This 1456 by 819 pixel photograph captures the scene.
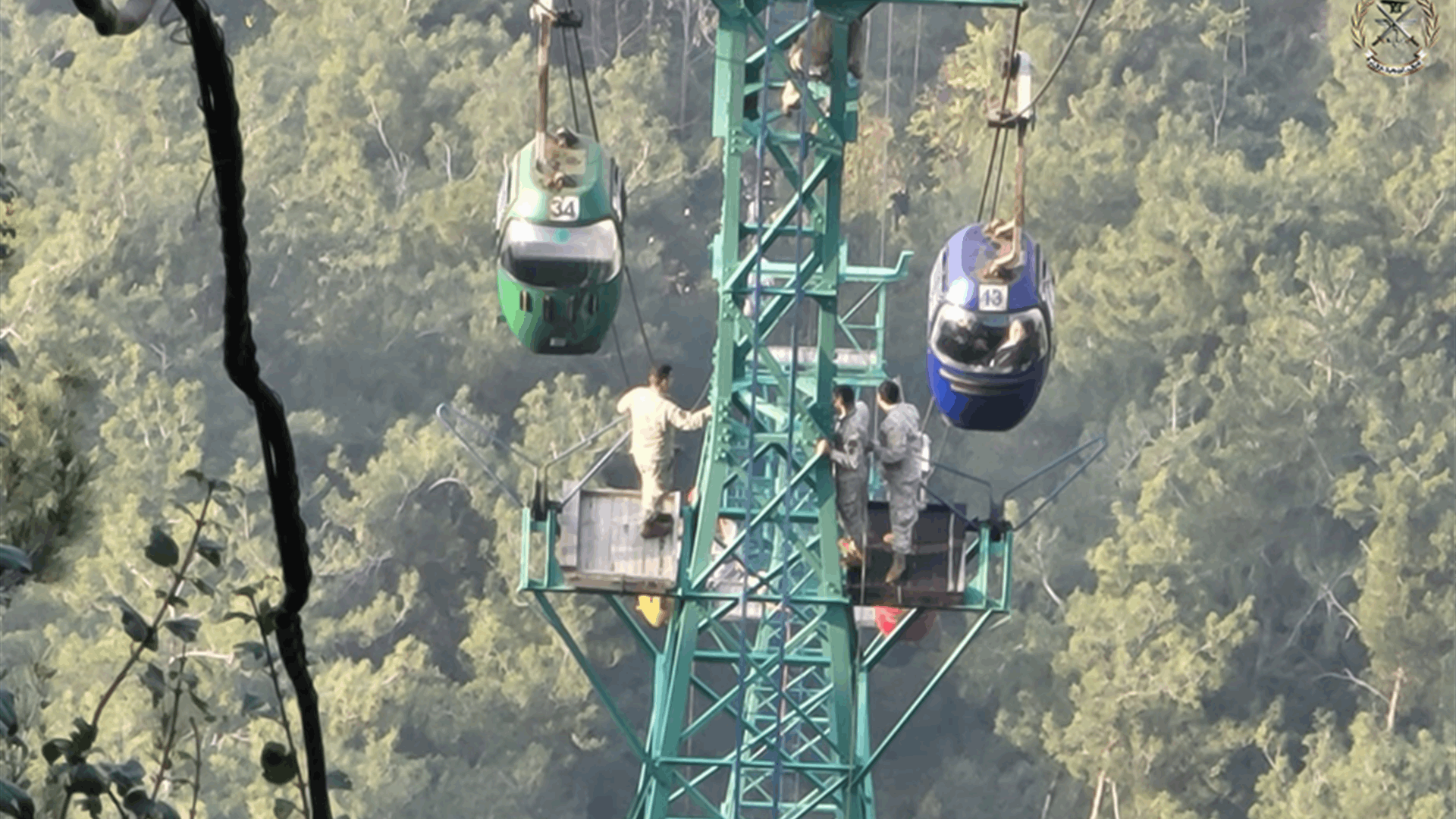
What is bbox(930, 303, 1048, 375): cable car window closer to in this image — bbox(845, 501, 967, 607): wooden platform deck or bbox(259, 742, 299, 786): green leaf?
bbox(845, 501, 967, 607): wooden platform deck

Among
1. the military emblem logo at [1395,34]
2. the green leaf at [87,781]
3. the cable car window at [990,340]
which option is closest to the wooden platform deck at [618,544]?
the cable car window at [990,340]

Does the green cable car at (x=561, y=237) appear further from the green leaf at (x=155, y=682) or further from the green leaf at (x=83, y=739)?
the green leaf at (x=83, y=739)

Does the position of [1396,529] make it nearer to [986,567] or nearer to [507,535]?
[507,535]

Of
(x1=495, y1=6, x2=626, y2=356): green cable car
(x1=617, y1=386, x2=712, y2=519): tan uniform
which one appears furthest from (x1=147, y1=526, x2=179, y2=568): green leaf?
(x1=617, y1=386, x2=712, y2=519): tan uniform

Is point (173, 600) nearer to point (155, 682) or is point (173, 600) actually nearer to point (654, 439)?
point (155, 682)

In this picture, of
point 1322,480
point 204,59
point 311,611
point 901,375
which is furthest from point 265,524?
point 204,59

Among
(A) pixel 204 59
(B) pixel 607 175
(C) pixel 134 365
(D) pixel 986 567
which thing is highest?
(A) pixel 204 59
